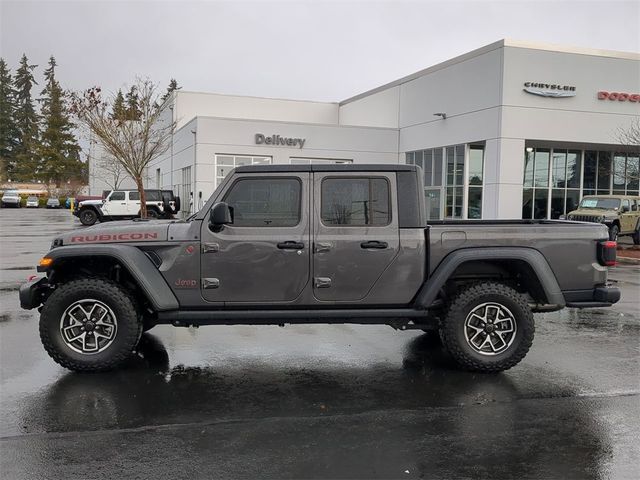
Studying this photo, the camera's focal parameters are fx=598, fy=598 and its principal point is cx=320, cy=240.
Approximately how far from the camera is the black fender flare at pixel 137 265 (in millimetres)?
5562

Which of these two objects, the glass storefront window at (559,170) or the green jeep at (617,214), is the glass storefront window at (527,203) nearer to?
the glass storefront window at (559,170)

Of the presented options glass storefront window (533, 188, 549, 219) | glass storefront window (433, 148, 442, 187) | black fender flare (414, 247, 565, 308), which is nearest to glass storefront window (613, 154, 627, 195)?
glass storefront window (533, 188, 549, 219)

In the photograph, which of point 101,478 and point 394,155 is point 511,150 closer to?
point 394,155

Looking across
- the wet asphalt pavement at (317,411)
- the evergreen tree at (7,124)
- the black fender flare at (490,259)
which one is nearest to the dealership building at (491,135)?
the wet asphalt pavement at (317,411)

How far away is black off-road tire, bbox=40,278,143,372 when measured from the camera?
5.64 meters

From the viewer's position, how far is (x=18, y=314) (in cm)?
844

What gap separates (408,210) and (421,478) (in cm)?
288

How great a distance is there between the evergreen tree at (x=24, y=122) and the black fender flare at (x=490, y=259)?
305 feet

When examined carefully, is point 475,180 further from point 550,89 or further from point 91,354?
point 91,354

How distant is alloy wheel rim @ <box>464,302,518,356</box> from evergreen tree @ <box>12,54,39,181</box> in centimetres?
9320

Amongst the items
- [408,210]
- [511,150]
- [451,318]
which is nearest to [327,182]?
[408,210]

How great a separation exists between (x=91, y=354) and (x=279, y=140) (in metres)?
29.6

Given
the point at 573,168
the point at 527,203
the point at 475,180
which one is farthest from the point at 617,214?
the point at 573,168

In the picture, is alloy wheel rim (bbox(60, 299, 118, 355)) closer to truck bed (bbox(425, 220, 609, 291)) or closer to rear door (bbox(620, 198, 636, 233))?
truck bed (bbox(425, 220, 609, 291))
